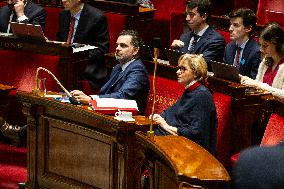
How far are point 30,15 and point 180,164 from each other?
2176mm

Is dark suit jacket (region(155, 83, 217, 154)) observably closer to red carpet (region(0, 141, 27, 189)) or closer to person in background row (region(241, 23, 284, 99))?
person in background row (region(241, 23, 284, 99))

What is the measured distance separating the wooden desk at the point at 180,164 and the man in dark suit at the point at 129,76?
61 cm

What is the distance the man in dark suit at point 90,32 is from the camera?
3494 mm

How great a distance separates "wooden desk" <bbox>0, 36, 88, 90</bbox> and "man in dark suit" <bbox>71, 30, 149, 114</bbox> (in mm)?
291

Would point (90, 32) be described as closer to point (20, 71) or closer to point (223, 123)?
point (20, 71)

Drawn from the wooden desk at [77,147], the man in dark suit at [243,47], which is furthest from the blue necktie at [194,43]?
the wooden desk at [77,147]

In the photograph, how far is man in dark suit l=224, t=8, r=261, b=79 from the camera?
3.19 metres

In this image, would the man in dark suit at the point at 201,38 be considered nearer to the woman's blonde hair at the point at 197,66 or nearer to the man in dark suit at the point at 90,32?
the man in dark suit at the point at 90,32

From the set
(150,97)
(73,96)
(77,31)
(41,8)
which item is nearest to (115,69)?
(150,97)

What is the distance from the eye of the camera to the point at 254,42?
10.6 feet

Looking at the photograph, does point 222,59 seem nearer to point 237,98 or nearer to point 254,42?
point 254,42

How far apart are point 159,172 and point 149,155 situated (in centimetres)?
9

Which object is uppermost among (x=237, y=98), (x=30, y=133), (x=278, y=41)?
(x=278, y=41)

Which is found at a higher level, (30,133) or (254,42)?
(254,42)
